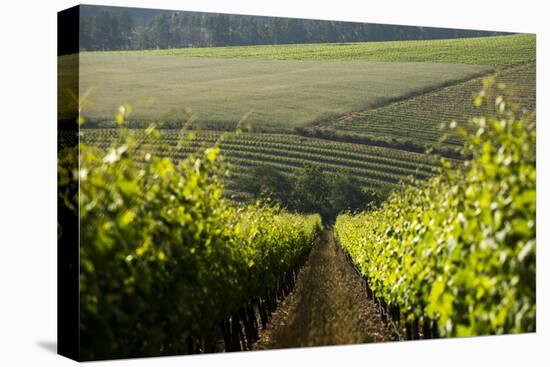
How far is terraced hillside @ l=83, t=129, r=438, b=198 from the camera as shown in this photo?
285 inches

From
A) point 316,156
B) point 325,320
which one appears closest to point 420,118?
point 316,156

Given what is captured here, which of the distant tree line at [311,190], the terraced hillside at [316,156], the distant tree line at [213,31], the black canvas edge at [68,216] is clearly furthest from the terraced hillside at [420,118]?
the black canvas edge at [68,216]

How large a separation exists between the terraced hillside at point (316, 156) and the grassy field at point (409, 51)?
78cm

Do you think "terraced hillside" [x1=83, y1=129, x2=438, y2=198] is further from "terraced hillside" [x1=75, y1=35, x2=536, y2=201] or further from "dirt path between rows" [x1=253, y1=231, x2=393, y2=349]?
"dirt path between rows" [x1=253, y1=231, x2=393, y2=349]

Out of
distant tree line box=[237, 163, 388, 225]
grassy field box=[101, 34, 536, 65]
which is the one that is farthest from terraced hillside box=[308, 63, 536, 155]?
distant tree line box=[237, 163, 388, 225]

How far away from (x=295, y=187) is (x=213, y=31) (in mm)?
1627

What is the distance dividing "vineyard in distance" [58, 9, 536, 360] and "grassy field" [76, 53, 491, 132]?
0.01 m

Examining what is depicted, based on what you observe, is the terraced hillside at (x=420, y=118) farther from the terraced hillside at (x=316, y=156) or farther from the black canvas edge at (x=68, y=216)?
the black canvas edge at (x=68, y=216)

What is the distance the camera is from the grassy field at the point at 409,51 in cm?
758

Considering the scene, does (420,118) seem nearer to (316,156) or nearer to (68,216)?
(316,156)

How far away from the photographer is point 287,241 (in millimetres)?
10406

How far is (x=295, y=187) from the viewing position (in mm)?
7754
